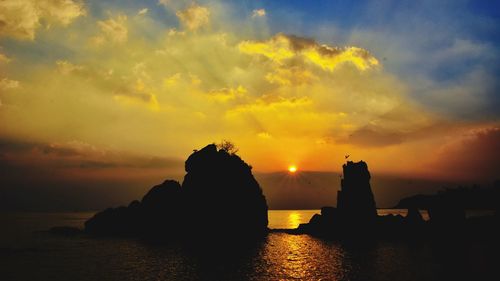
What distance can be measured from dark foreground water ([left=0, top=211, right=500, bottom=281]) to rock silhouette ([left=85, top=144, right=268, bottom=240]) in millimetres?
27653

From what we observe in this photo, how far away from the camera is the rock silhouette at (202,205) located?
4786 inches

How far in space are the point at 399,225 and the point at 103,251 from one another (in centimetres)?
9568

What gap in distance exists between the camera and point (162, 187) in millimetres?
125125

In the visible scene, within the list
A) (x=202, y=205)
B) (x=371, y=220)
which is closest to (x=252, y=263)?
(x=202, y=205)

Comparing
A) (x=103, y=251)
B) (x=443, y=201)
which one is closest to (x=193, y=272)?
(x=103, y=251)

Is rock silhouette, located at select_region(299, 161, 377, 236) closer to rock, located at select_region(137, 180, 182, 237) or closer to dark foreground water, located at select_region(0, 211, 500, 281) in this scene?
dark foreground water, located at select_region(0, 211, 500, 281)

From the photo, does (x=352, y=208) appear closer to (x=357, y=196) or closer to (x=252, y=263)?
(x=357, y=196)

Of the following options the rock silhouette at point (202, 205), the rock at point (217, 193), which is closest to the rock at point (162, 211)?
the rock silhouette at point (202, 205)

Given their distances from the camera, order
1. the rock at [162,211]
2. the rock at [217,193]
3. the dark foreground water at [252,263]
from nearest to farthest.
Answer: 1. the dark foreground water at [252,263]
2. the rock at [217,193]
3. the rock at [162,211]

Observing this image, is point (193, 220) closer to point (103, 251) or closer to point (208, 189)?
point (208, 189)

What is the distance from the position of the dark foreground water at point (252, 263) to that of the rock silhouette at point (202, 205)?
2765 centimetres

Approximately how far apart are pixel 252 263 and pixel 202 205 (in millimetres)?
55761

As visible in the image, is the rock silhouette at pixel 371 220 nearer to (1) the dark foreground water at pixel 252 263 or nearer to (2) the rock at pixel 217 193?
(2) the rock at pixel 217 193

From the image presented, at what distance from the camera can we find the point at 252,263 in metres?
67.8
